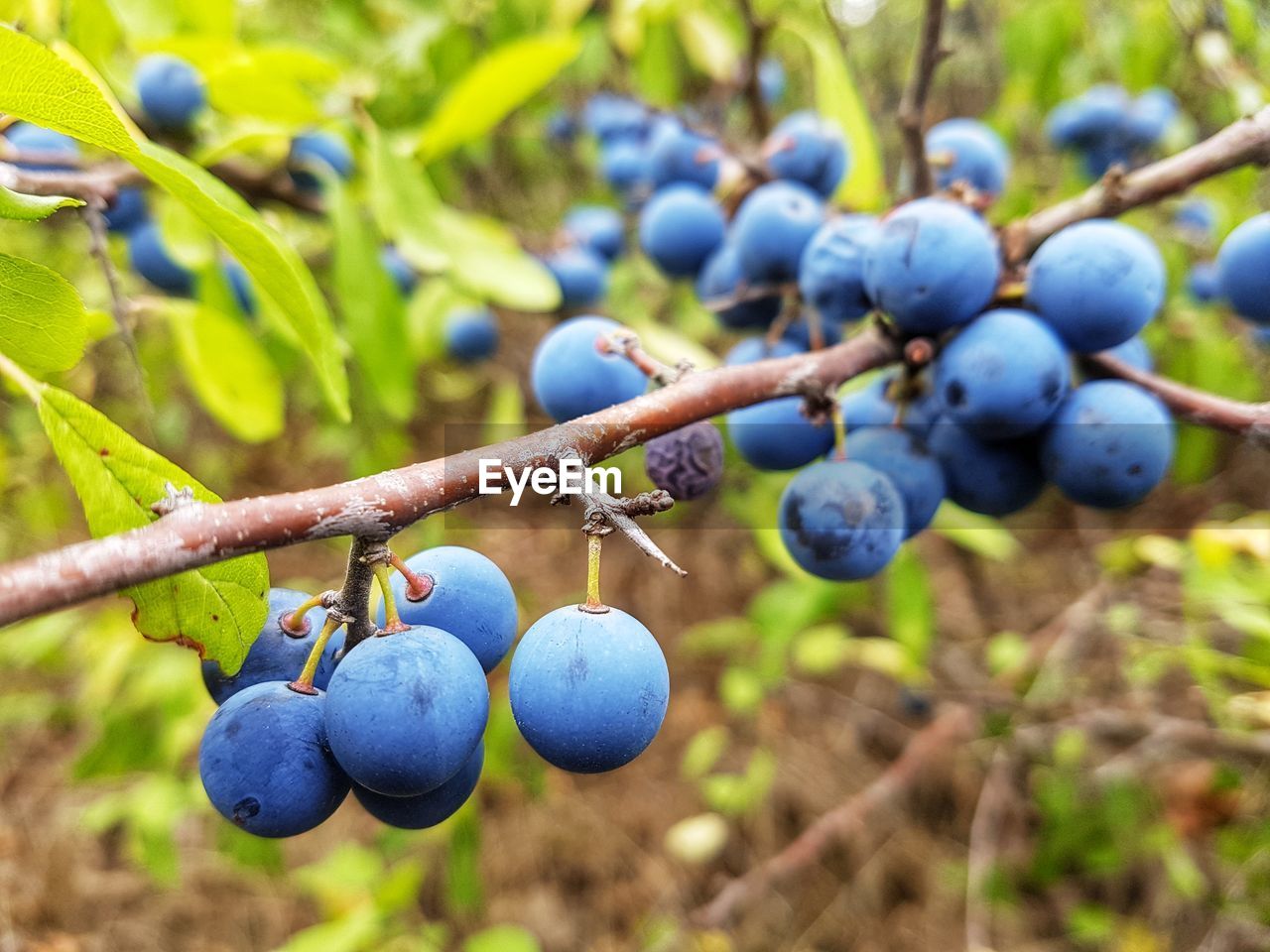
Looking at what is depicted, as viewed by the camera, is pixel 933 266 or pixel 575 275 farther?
pixel 575 275

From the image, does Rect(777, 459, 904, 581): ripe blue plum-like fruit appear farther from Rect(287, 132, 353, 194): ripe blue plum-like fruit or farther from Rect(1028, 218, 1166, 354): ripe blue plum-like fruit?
Rect(287, 132, 353, 194): ripe blue plum-like fruit

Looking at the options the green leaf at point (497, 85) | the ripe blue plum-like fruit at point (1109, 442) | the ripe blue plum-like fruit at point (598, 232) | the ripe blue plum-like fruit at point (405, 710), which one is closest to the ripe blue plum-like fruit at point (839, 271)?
the ripe blue plum-like fruit at point (1109, 442)

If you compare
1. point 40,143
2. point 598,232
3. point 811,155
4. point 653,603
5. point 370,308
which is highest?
point 40,143

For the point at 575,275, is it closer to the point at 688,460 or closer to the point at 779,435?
the point at 779,435

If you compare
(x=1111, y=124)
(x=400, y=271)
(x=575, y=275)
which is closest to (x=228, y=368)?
(x=400, y=271)

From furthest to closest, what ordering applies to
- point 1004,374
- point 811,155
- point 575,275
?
point 575,275 → point 811,155 → point 1004,374

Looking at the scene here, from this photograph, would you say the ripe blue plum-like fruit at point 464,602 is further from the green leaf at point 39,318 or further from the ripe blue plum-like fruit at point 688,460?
the green leaf at point 39,318

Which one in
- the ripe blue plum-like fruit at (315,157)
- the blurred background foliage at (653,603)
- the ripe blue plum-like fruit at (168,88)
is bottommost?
the blurred background foliage at (653,603)
